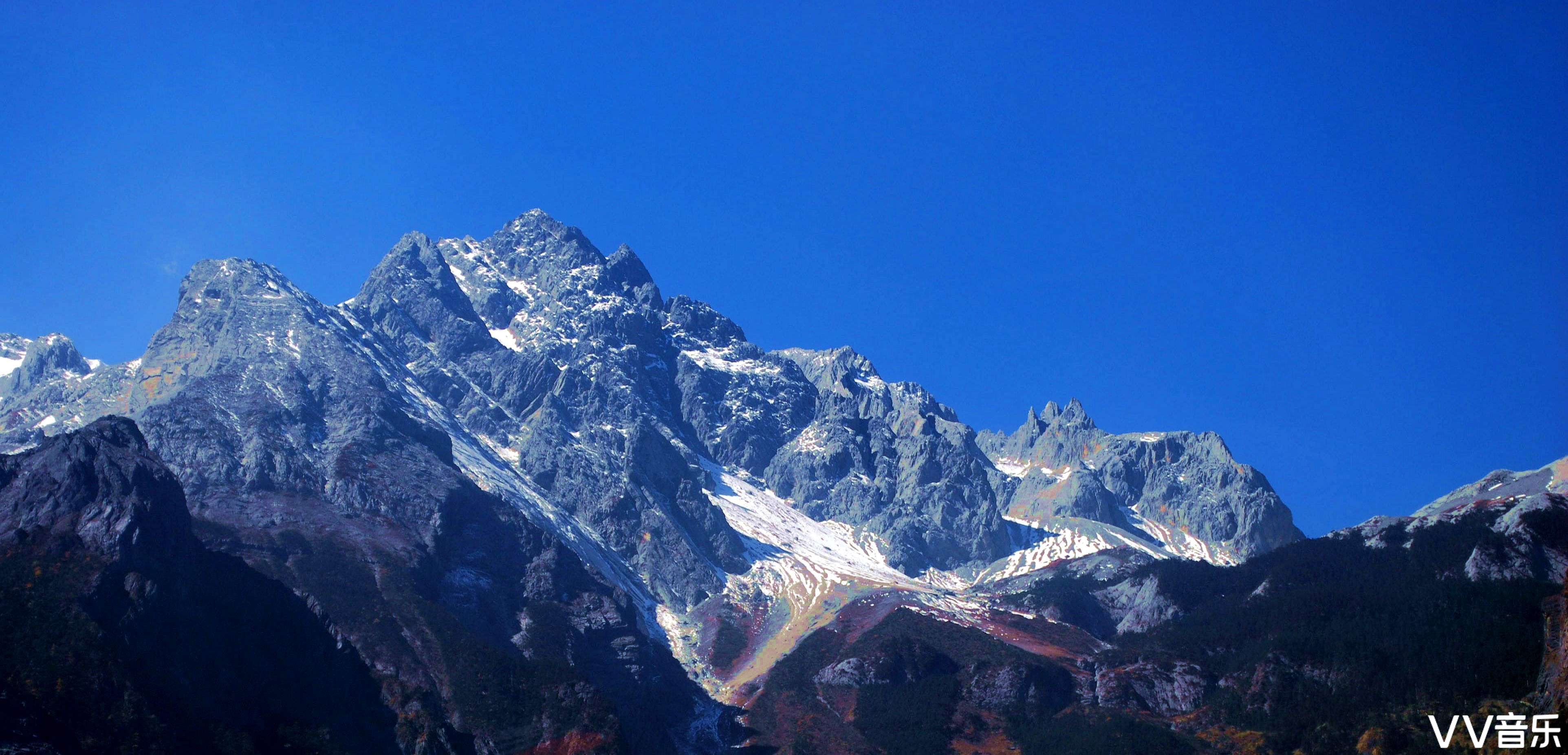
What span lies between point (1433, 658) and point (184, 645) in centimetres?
19639

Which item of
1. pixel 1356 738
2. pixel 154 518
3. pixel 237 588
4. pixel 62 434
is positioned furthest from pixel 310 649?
pixel 1356 738

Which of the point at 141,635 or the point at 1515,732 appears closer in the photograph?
the point at 1515,732

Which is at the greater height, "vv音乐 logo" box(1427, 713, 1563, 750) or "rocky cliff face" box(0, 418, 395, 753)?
"rocky cliff face" box(0, 418, 395, 753)

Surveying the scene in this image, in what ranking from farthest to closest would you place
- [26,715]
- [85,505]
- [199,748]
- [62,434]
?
[62,434]
[85,505]
[199,748]
[26,715]

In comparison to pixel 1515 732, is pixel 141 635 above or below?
above

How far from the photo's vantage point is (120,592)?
168 meters

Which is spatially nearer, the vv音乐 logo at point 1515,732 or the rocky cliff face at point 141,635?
the vv音乐 logo at point 1515,732

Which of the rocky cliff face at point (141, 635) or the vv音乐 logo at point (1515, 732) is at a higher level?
the rocky cliff face at point (141, 635)

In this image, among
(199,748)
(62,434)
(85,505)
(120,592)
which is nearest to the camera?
(199,748)

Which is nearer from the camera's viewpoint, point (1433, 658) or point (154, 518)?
point (154, 518)

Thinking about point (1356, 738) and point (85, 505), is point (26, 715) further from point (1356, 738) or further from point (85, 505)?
point (1356, 738)

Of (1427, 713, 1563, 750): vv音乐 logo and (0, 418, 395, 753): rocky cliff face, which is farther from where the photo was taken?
(0, 418, 395, 753): rocky cliff face

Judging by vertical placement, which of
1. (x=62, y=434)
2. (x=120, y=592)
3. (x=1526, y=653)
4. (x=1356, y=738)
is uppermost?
(x=62, y=434)

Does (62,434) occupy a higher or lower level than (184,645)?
higher
